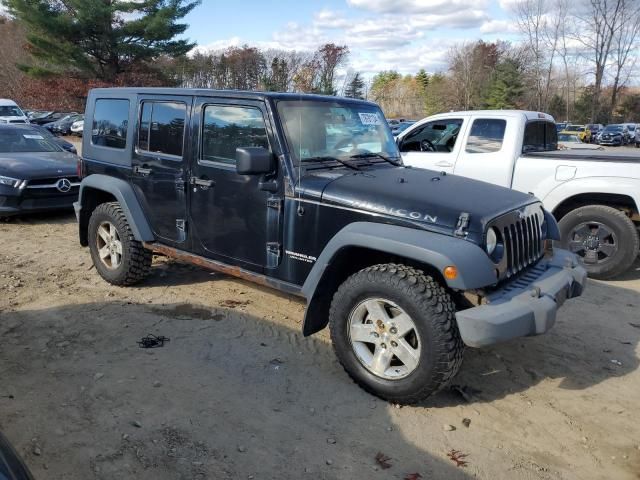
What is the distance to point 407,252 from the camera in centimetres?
326

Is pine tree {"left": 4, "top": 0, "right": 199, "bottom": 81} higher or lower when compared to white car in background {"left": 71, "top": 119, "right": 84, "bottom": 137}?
higher

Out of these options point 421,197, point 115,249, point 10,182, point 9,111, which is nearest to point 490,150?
point 421,197

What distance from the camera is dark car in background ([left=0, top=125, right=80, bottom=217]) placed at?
7.93 meters

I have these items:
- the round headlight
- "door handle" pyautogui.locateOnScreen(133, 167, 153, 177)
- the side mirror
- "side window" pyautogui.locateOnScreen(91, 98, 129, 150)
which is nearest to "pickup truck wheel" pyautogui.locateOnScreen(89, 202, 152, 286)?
"door handle" pyautogui.locateOnScreen(133, 167, 153, 177)

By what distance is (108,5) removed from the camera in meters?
27.4

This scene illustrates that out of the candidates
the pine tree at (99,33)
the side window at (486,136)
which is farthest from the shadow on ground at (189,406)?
the pine tree at (99,33)

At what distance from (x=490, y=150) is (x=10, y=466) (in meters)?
6.42

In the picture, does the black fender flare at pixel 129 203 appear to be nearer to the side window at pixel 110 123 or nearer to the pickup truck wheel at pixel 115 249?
the pickup truck wheel at pixel 115 249

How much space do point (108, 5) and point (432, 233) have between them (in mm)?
29229

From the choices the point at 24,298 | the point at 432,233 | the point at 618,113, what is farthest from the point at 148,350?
the point at 618,113

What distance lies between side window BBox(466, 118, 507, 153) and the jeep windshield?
2644 mm

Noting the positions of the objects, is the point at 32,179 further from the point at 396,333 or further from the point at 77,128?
the point at 77,128

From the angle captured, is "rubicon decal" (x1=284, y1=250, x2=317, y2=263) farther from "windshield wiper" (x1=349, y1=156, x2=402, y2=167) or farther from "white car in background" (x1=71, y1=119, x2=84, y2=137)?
"white car in background" (x1=71, y1=119, x2=84, y2=137)

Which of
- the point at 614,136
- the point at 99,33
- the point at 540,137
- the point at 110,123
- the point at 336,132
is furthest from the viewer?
the point at 614,136
